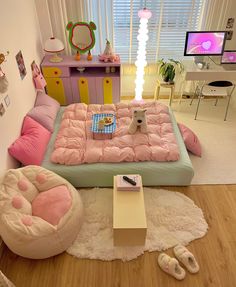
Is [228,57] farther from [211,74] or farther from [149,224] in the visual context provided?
[149,224]

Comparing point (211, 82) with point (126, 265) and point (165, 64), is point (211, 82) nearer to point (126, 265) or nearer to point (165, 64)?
point (165, 64)

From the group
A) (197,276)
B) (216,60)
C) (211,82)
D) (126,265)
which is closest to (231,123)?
(211,82)

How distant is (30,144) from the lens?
95.0 inches

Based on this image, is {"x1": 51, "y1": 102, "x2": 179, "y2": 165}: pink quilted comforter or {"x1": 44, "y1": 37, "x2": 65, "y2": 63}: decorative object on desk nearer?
{"x1": 51, "y1": 102, "x2": 179, "y2": 165}: pink quilted comforter

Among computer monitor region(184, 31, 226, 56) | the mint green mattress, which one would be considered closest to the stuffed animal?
the mint green mattress

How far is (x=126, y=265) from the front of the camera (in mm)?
1944

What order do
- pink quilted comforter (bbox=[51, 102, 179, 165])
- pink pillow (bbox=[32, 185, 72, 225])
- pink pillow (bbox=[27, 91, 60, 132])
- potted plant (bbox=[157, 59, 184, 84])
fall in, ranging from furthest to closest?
potted plant (bbox=[157, 59, 184, 84]), pink pillow (bbox=[27, 91, 60, 132]), pink quilted comforter (bbox=[51, 102, 179, 165]), pink pillow (bbox=[32, 185, 72, 225])

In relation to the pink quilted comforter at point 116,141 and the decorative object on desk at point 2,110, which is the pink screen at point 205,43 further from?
the decorative object on desk at point 2,110

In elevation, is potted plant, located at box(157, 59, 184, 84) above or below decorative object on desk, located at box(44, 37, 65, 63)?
below

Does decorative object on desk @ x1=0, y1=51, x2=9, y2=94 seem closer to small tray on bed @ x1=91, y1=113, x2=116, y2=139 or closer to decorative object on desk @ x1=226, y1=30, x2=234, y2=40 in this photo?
small tray on bed @ x1=91, y1=113, x2=116, y2=139

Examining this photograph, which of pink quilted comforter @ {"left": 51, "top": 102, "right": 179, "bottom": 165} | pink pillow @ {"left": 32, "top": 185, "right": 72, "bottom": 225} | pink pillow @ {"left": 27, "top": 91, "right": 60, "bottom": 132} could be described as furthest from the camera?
pink pillow @ {"left": 27, "top": 91, "right": 60, "bottom": 132}

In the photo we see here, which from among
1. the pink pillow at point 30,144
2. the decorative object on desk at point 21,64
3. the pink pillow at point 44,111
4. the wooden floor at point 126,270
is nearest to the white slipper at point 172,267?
the wooden floor at point 126,270

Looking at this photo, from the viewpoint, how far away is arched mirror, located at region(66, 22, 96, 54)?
126 inches

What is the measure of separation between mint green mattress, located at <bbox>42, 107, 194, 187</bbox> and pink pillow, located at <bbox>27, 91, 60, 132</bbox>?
0.53m
